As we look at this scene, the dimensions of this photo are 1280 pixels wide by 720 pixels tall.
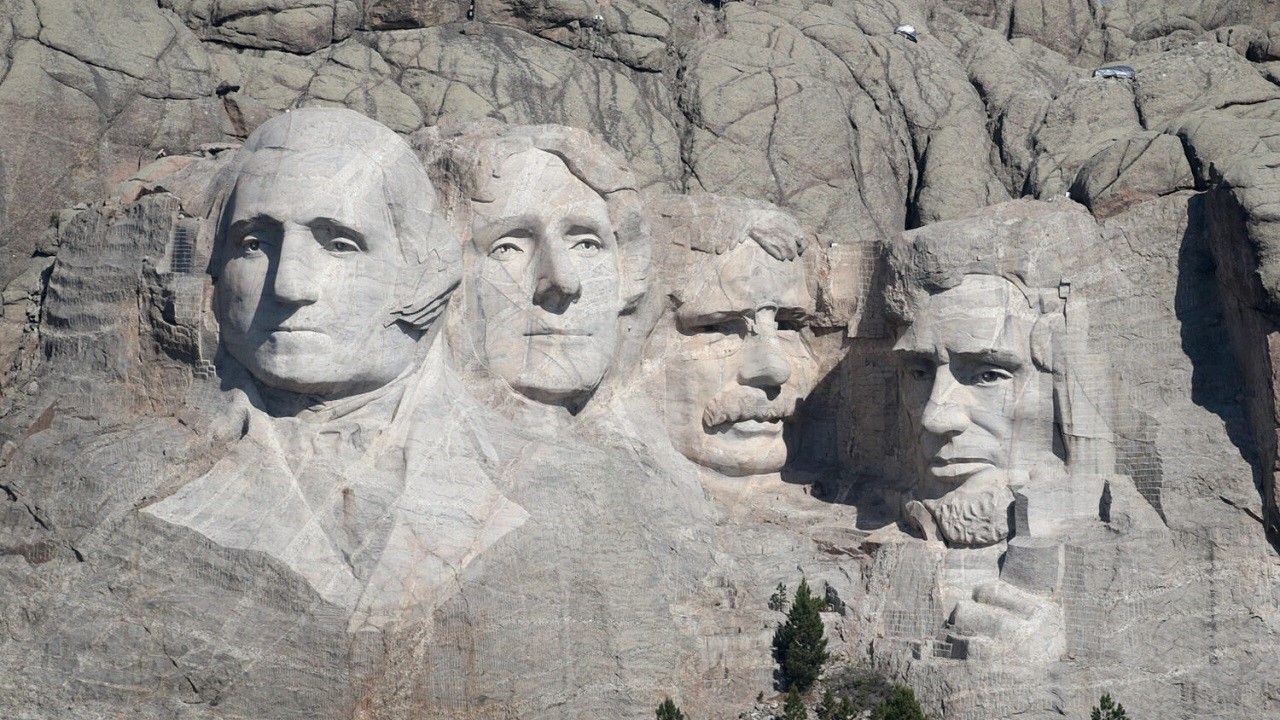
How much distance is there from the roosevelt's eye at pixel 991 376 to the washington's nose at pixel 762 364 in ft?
5.69

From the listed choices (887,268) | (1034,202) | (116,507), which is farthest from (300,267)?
(1034,202)

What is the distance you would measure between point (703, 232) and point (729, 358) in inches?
40.3

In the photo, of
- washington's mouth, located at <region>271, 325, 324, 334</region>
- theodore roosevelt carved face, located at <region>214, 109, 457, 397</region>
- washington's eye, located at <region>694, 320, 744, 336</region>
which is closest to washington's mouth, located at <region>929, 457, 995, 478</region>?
washington's eye, located at <region>694, 320, 744, 336</region>

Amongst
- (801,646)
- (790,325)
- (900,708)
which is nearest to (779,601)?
(801,646)

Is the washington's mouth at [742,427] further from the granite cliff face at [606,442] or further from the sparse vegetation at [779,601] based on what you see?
the sparse vegetation at [779,601]

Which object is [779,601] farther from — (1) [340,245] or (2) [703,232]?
(1) [340,245]

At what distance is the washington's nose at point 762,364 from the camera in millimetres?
17312

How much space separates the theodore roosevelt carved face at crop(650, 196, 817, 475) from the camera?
56.8 feet

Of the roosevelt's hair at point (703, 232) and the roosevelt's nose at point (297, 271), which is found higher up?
the roosevelt's hair at point (703, 232)

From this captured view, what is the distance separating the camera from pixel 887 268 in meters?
16.8

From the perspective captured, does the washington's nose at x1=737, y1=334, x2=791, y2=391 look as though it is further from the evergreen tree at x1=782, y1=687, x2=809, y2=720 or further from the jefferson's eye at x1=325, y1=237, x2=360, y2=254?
the jefferson's eye at x1=325, y1=237, x2=360, y2=254

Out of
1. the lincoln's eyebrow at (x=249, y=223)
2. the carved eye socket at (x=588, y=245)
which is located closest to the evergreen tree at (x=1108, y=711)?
the carved eye socket at (x=588, y=245)

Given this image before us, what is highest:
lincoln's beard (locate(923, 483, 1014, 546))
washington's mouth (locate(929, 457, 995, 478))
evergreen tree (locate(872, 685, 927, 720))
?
washington's mouth (locate(929, 457, 995, 478))

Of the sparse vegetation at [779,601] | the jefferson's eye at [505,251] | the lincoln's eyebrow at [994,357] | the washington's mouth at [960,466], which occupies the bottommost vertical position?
the sparse vegetation at [779,601]
